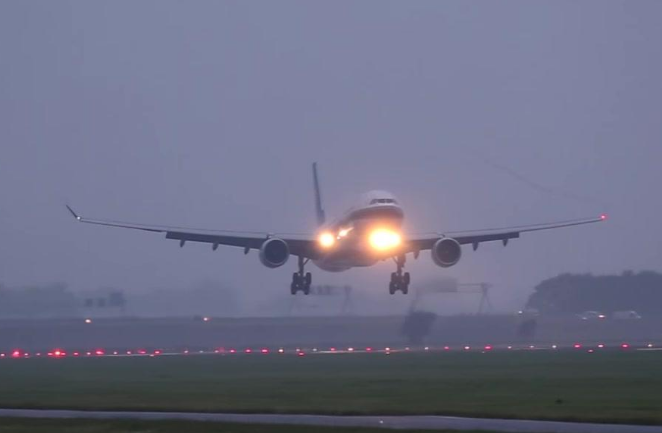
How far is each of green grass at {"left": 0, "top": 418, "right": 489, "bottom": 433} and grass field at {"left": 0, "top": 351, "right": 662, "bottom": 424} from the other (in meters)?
4.75

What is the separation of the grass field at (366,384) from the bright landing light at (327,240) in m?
6.33

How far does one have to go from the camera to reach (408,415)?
1426 inches

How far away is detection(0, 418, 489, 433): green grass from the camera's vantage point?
105 feet

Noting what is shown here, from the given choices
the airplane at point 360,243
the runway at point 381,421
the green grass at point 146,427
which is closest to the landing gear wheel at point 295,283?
the airplane at point 360,243

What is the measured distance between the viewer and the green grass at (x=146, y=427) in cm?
3216

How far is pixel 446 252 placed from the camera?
64.0 meters

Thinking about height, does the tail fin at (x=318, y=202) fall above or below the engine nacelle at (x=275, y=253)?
above

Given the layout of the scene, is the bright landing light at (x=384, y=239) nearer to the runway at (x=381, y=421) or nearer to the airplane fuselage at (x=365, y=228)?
the airplane fuselage at (x=365, y=228)

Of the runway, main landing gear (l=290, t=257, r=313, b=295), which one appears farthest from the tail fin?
the runway

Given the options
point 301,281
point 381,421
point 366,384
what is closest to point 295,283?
point 301,281

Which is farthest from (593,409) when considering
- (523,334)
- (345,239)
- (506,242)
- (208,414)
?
(523,334)

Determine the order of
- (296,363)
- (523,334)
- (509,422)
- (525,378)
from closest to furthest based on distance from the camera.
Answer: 1. (509,422)
2. (525,378)
3. (296,363)
4. (523,334)

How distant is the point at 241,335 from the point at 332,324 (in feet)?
27.3

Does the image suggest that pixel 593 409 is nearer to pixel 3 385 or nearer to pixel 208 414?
pixel 208 414
